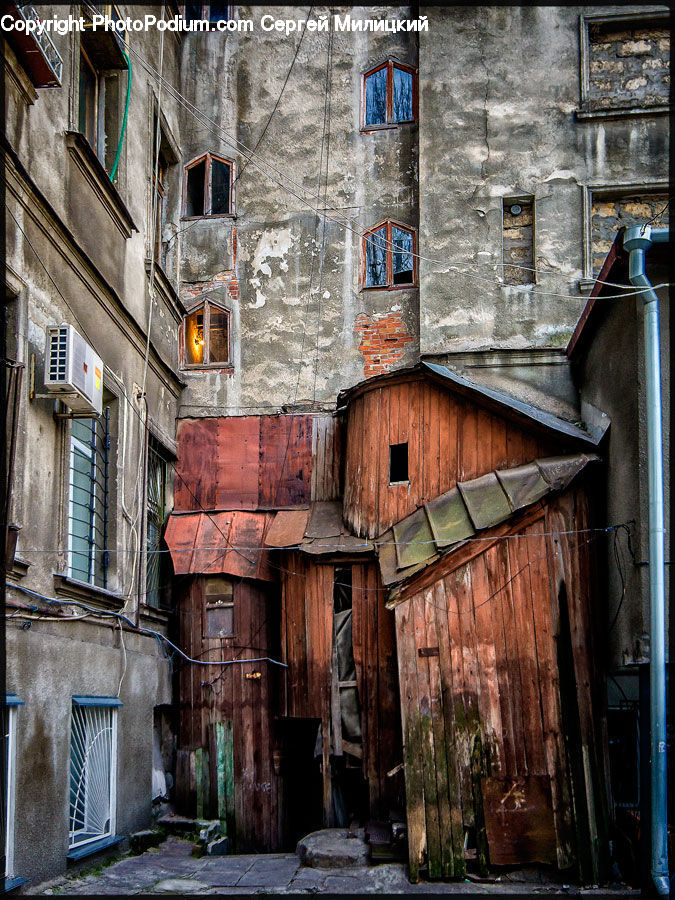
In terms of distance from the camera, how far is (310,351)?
567 inches

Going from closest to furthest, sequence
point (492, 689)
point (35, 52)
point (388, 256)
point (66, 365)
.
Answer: point (35, 52) → point (66, 365) → point (492, 689) → point (388, 256)

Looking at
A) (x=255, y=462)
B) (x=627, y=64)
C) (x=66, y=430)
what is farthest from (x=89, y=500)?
(x=627, y=64)

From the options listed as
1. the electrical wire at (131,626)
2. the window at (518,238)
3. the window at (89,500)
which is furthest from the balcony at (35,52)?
the window at (518,238)

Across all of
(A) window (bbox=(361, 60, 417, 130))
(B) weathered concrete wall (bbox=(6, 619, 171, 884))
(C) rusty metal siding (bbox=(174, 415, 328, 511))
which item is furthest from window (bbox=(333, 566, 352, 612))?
(A) window (bbox=(361, 60, 417, 130))

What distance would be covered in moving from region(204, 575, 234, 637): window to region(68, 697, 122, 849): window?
261cm

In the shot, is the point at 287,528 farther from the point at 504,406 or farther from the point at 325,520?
the point at 504,406

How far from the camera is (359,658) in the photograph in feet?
37.2

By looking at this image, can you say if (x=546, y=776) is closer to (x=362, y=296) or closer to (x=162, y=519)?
(x=162, y=519)

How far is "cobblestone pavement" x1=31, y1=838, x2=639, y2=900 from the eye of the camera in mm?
8648

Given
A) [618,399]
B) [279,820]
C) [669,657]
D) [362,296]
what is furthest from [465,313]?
[279,820]

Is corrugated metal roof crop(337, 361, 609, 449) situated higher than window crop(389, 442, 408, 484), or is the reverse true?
corrugated metal roof crop(337, 361, 609, 449)

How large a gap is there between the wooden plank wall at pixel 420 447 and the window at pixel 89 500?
10.6 feet

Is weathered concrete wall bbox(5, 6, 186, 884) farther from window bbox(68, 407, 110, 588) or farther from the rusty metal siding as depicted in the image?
the rusty metal siding

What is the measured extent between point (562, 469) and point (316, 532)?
11.5 ft
